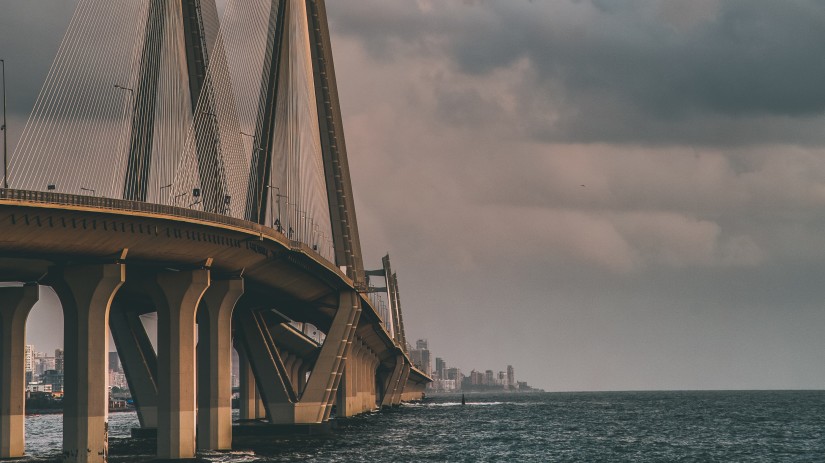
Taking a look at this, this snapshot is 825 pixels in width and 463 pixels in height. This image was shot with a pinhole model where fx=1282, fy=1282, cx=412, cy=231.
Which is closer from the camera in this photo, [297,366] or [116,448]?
[116,448]

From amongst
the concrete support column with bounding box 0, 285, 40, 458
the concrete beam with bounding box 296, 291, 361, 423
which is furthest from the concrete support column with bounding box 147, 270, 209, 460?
the concrete beam with bounding box 296, 291, 361, 423

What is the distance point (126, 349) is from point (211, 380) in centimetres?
2084

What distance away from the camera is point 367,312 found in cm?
12962

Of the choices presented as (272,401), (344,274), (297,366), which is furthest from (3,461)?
(297,366)

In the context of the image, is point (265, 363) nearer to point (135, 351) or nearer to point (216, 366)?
point (135, 351)

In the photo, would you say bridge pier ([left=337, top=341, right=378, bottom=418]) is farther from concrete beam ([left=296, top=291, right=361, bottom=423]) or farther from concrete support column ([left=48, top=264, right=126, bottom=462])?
concrete support column ([left=48, top=264, right=126, bottom=462])

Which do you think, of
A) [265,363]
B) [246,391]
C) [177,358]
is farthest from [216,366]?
[246,391]

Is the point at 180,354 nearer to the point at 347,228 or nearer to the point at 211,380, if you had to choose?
the point at 211,380

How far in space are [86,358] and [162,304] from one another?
9.88m

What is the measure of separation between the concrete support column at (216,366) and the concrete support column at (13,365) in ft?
34.1

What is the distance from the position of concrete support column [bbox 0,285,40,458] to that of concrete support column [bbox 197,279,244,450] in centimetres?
1040

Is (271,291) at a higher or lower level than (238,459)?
higher

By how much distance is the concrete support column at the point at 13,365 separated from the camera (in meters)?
75.6

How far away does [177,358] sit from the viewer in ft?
228
